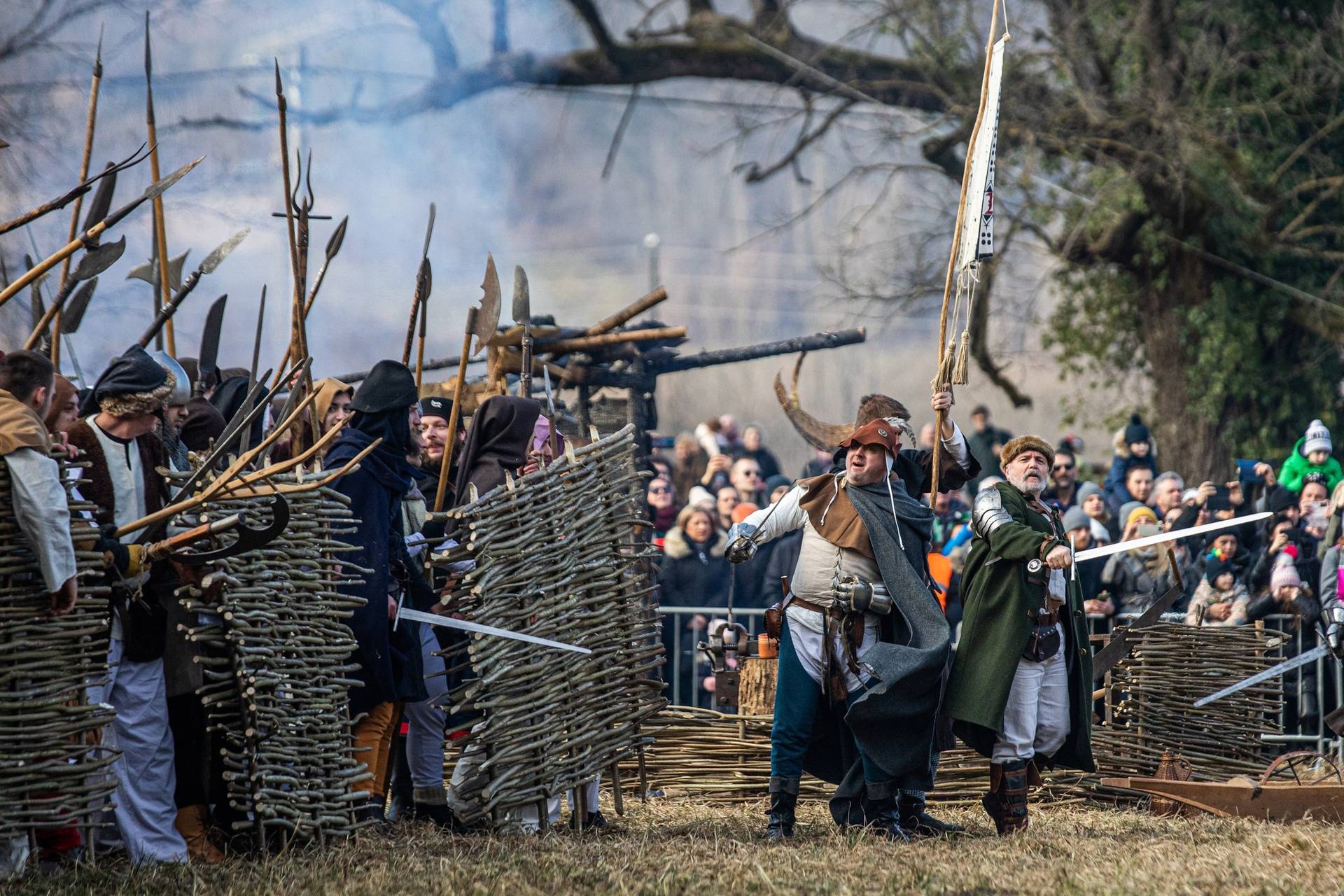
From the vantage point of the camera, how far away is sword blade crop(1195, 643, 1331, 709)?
7.20 metres

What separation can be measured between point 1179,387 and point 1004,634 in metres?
9.45

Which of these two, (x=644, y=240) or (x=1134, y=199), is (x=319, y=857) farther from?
(x=644, y=240)

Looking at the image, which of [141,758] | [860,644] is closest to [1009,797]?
[860,644]

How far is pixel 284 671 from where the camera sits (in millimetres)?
5133

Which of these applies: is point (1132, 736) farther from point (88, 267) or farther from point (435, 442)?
point (88, 267)

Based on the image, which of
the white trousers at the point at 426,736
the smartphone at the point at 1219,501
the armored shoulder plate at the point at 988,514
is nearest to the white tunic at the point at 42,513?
the white trousers at the point at 426,736

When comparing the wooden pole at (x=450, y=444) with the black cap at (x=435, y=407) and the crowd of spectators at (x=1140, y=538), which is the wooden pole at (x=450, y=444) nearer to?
the black cap at (x=435, y=407)

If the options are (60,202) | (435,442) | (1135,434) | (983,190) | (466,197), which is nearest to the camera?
(60,202)

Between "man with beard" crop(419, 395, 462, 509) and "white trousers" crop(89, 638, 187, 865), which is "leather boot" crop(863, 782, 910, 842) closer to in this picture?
"man with beard" crop(419, 395, 462, 509)

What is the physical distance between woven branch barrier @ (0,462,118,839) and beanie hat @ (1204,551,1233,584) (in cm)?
606

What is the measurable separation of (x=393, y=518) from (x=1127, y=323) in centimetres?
1089

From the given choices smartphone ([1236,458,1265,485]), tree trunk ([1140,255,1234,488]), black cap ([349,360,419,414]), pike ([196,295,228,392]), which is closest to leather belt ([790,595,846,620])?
black cap ([349,360,419,414])

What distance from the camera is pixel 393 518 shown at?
6.01 metres

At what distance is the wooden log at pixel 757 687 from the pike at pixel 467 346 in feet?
5.33
